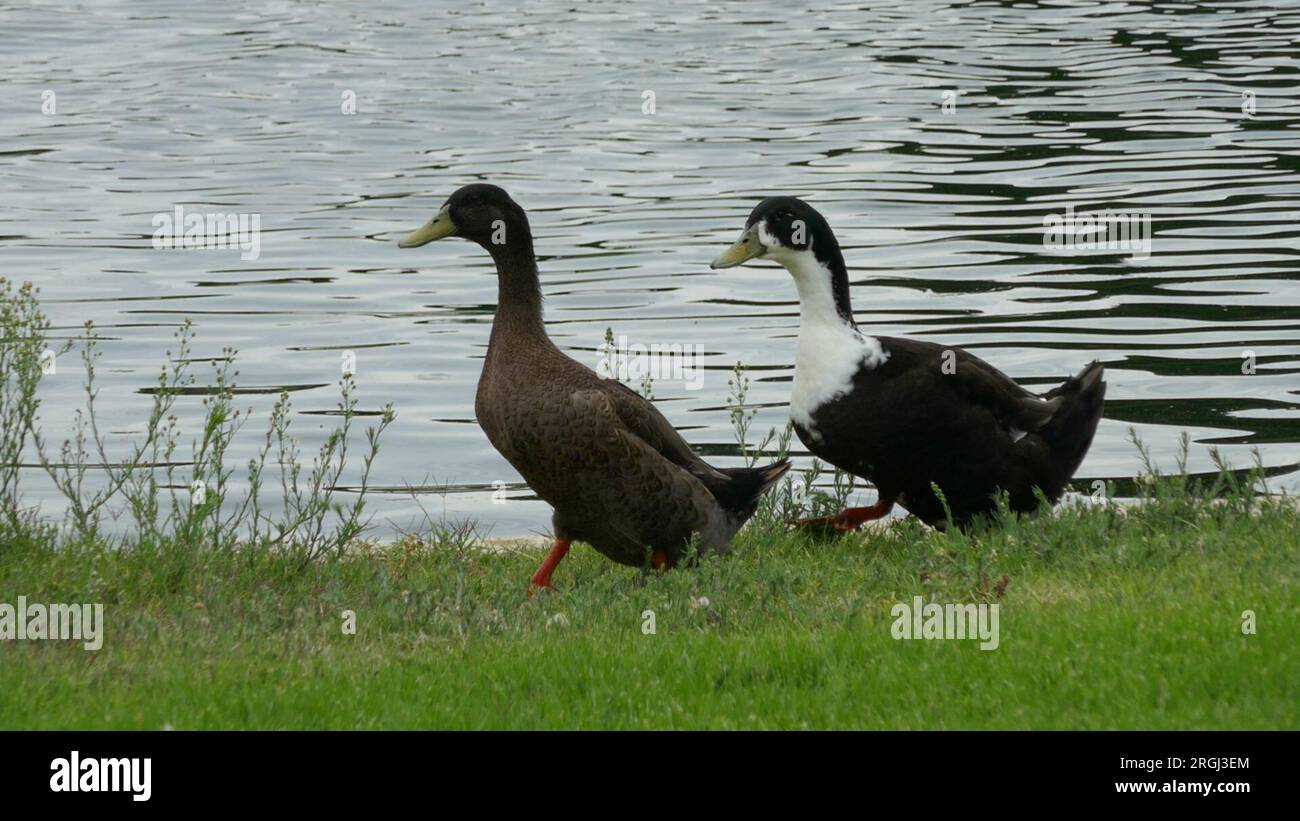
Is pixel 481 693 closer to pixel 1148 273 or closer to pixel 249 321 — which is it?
pixel 249 321

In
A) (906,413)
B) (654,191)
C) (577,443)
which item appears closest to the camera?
(577,443)

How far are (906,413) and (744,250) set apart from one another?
4.55 ft

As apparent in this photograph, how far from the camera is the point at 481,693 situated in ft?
21.6

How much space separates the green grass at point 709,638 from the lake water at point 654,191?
9.44 feet

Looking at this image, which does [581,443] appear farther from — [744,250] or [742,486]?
[744,250]

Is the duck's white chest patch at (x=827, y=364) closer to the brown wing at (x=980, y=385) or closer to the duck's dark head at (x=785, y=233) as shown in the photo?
the brown wing at (x=980, y=385)

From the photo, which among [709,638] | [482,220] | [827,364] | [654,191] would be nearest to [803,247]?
[827,364]

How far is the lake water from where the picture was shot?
14.2 metres

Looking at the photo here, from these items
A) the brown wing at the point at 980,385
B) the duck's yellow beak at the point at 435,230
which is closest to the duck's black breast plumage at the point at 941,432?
the brown wing at the point at 980,385

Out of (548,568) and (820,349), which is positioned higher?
(820,349)

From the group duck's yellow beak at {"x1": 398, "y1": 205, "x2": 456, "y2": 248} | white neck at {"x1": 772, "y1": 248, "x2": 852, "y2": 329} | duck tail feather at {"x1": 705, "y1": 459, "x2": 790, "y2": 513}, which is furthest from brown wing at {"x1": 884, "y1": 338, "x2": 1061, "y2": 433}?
duck's yellow beak at {"x1": 398, "y1": 205, "x2": 456, "y2": 248}

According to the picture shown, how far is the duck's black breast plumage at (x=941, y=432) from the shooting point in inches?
367

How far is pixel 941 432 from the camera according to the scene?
935 cm

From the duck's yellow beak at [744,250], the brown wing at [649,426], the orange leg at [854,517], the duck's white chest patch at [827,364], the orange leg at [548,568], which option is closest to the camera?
the orange leg at [548,568]
